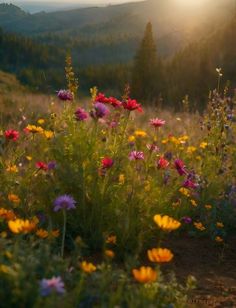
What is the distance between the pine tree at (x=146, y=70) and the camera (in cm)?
3234

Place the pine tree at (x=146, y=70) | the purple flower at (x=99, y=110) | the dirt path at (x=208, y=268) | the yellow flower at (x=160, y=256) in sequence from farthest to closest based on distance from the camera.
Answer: the pine tree at (x=146, y=70), the purple flower at (x=99, y=110), the dirt path at (x=208, y=268), the yellow flower at (x=160, y=256)

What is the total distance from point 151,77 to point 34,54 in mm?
62659

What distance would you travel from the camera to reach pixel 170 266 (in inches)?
128

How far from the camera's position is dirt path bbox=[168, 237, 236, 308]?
9.12 feet

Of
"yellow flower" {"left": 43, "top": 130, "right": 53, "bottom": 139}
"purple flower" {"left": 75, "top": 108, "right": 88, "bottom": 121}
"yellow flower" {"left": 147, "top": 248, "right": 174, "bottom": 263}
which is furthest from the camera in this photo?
"yellow flower" {"left": 43, "top": 130, "right": 53, "bottom": 139}

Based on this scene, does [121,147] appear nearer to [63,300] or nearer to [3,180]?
[3,180]

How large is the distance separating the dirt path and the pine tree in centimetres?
2823

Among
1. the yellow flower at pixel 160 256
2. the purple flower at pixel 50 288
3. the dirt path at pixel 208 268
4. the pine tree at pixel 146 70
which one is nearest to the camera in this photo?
the purple flower at pixel 50 288

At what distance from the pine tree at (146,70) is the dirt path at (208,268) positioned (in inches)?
1111

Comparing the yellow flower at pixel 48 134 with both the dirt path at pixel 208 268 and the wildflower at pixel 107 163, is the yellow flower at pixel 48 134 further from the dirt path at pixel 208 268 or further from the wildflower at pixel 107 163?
the dirt path at pixel 208 268

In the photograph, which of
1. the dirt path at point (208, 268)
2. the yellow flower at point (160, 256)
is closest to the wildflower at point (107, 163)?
the dirt path at point (208, 268)

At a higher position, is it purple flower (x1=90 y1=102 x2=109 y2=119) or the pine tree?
purple flower (x1=90 y1=102 x2=109 y2=119)

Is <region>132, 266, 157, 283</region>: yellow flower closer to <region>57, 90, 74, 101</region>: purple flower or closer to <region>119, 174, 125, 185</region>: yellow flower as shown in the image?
<region>119, 174, 125, 185</region>: yellow flower

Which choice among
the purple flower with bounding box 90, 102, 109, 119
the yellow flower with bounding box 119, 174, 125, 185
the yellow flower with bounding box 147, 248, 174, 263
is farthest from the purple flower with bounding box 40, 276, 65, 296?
the yellow flower with bounding box 119, 174, 125, 185
